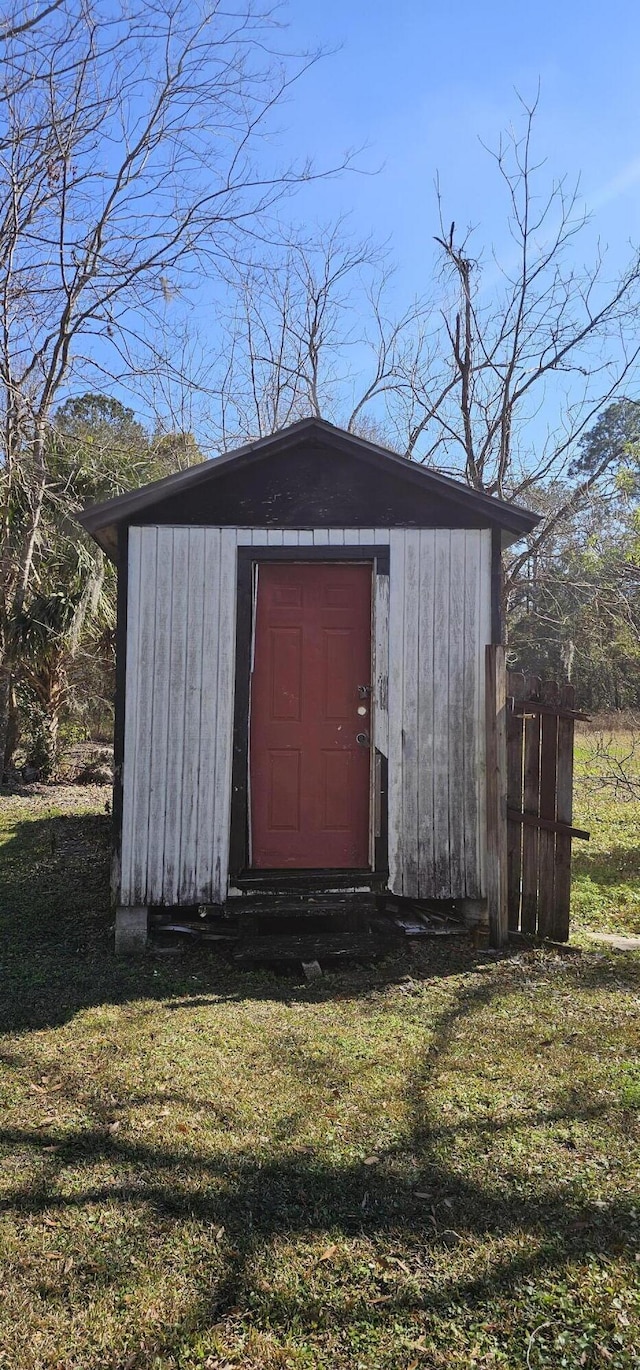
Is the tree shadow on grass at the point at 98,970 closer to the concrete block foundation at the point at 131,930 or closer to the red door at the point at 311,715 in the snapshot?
the concrete block foundation at the point at 131,930

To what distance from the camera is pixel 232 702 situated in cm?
570

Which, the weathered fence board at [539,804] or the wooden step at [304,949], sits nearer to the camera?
the wooden step at [304,949]

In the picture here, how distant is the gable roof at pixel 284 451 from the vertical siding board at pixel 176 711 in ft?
1.01

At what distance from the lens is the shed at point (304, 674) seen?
223 inches

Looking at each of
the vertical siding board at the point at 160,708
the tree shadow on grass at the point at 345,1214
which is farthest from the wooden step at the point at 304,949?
the tree shadow on grass at the point at 345,1214

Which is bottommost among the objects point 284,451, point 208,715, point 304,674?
point 208,715

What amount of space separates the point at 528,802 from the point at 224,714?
6.94ft

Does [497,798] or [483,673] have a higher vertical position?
[483,673]

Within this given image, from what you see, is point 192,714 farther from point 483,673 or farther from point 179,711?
point 483,673

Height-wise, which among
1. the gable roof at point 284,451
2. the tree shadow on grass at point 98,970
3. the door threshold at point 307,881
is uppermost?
the gable roof at point 284,451

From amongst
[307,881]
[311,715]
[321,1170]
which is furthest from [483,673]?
[321,1170]

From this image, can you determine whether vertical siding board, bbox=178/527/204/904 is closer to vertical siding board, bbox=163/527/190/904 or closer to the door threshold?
vertical siding board, bbox=163/527/190/904

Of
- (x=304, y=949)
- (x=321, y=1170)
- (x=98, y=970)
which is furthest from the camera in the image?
(x=304, y=949)

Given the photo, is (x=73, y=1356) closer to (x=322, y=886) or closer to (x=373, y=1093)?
(x=373, y=1093)
